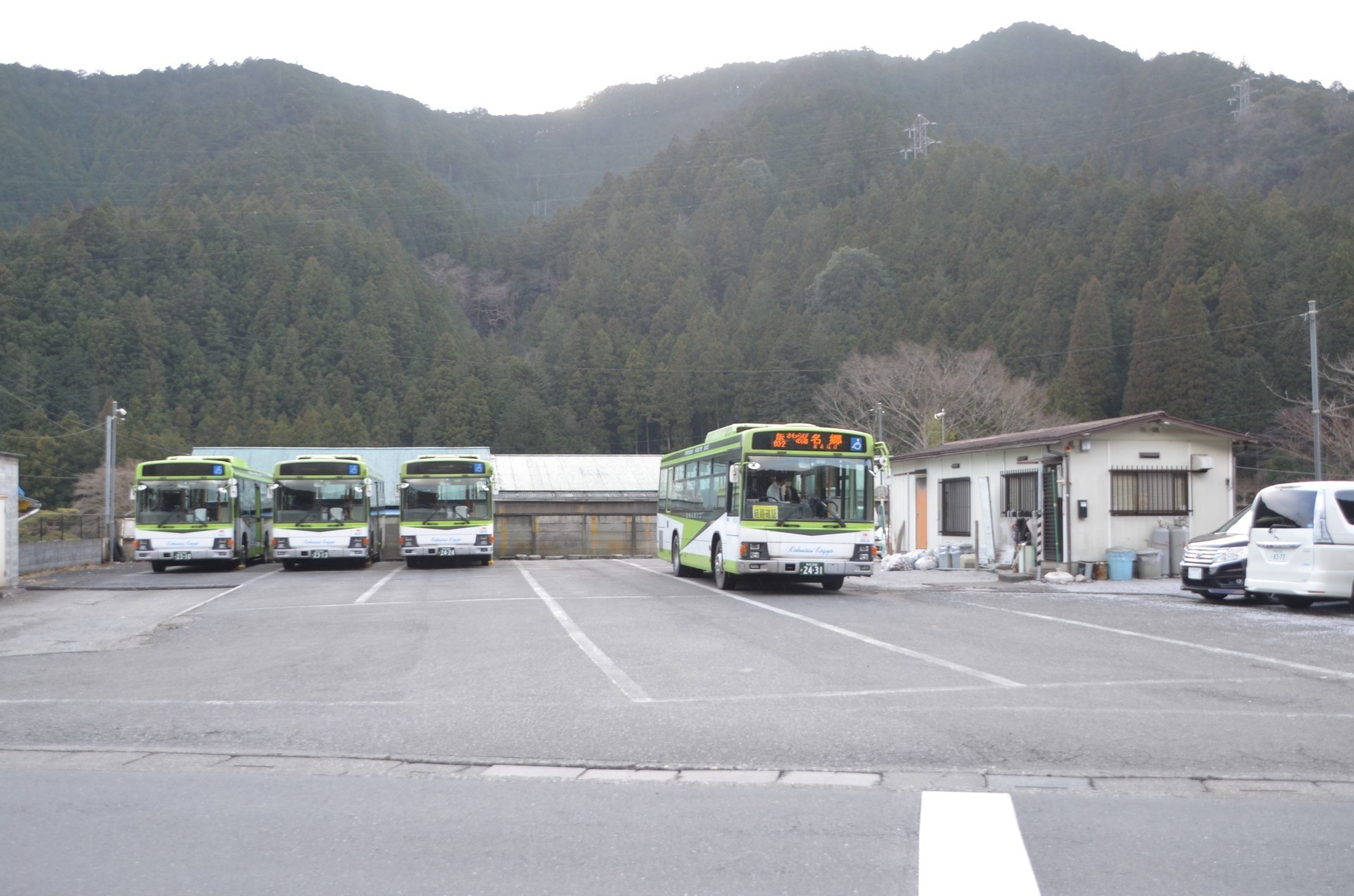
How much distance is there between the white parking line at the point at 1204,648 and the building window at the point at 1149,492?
8662mm

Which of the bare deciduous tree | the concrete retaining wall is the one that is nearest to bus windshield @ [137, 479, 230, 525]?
the concrete retaining wall

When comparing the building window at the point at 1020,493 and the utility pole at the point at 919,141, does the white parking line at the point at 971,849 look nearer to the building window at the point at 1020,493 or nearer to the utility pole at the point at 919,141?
the building window at the point at 1020,493

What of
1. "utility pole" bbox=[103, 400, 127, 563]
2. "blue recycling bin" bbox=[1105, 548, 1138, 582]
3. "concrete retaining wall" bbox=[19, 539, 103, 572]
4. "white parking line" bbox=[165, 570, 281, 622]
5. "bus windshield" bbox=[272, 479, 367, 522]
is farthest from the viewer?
"utility pole" bbox=[103, 400, 127, 563]

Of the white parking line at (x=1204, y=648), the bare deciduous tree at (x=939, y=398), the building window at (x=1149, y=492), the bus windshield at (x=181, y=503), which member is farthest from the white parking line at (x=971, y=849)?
the bare deciduous tree at (x=939, y=398)

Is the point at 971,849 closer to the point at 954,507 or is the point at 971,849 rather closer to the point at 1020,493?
the point at 1020,493

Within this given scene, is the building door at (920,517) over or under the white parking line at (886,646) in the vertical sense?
over

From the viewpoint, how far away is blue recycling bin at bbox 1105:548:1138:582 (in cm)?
2373

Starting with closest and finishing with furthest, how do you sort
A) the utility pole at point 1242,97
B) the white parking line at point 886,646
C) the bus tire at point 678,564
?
1. the white parking line at point 886,646
2. the bus tire at point 678,564
3. the utility pole at point 1242,97

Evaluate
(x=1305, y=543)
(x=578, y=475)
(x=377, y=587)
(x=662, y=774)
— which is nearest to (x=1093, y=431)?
(x=1305, y=543)

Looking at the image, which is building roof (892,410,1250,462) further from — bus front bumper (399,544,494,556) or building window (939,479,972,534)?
bus front bumper (399,544,494,556)

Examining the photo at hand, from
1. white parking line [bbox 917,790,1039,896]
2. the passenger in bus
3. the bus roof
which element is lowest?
white parking line [bbox 917,790,1039,896]

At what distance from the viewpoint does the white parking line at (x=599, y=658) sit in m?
9.45

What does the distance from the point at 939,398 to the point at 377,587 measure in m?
40.6

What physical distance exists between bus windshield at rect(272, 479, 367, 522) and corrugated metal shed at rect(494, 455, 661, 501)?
24009mm
